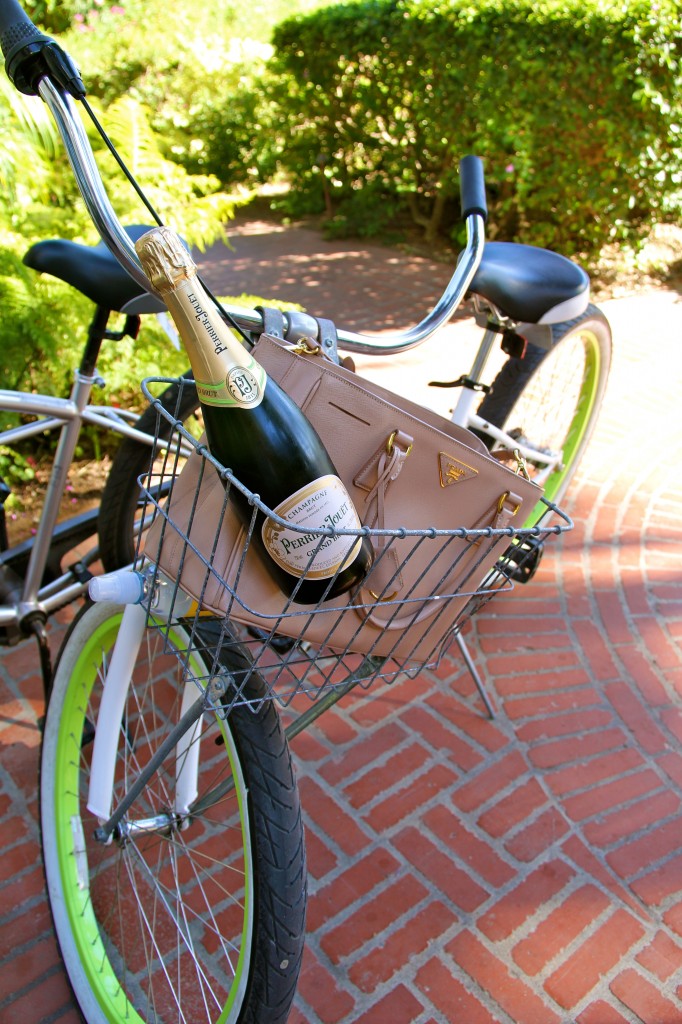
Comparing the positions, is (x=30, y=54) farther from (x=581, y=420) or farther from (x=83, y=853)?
(x=581, y=420)

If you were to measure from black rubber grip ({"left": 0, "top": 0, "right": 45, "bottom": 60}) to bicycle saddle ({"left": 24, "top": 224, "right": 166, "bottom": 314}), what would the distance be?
0.68m

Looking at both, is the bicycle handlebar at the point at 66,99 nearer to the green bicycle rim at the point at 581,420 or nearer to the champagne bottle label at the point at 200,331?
the champagne bottle label at the point at 200,331

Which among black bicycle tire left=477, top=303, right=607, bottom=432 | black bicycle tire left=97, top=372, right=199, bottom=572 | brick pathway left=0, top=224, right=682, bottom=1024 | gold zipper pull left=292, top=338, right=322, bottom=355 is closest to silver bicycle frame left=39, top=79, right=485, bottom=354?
gold zipper pull left=292, top=338, right=322, bottom=355

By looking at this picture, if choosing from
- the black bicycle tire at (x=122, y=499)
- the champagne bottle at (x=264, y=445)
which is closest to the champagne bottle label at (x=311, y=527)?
the champagne bottle at (x=264, y=445)

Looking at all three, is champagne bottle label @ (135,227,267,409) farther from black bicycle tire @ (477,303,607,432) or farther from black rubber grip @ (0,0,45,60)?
black bicycle tire @ (477,303,607,432)

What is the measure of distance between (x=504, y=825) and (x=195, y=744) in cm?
102

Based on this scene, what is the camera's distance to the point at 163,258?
1.07m

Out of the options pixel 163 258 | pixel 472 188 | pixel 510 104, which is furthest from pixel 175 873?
pixel 510 104

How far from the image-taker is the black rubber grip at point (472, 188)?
207 centimetres

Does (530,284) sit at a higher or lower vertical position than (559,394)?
higher

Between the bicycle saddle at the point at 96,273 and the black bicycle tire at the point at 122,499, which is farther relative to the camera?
the black bicycle tire at the point at 122,499

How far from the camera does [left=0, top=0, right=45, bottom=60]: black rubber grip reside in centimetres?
138

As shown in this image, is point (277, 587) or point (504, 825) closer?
point (277, 587)

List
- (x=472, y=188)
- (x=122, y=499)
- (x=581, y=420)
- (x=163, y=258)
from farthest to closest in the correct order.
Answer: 1. (x=581, y=420)
2. (x=122, y=499)
3. (x=472, y=188)
4. (x=163, y=258)
